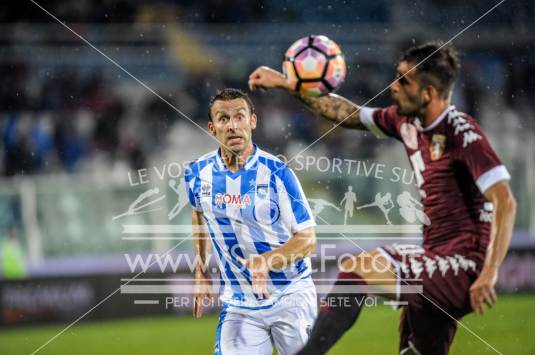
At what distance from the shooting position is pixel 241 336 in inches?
183

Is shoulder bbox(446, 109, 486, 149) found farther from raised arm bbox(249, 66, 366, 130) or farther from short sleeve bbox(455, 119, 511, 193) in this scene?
raised arm bbox(249, 66, 366, 130)

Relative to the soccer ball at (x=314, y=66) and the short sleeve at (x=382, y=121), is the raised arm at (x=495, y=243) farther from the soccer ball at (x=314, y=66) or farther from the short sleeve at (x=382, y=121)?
the soccer ball at (x=314, y=66)

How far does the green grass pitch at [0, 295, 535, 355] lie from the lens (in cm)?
753

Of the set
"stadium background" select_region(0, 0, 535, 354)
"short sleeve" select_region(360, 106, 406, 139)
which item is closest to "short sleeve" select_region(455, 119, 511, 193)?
"short sleeve" select_region(360, 106, 406, 139)

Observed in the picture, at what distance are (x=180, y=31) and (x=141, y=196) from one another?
2593mm

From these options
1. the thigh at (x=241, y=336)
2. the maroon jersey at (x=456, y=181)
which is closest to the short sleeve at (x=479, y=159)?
the maroon jersey at (x=456, y=181)

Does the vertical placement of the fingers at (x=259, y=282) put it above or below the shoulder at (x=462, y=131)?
below

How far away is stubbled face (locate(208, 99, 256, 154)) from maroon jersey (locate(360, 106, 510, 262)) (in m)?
1.05

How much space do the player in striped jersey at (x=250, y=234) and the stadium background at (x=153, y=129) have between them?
4.14 m

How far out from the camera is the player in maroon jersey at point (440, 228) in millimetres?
4293

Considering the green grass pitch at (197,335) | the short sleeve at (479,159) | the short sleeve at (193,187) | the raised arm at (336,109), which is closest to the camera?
the short sleeve at (479,159)

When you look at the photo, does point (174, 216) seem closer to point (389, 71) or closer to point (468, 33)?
point (389, 71)

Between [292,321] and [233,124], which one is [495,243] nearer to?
[292,321]

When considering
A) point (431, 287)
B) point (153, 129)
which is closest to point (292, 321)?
point (431, 287)
